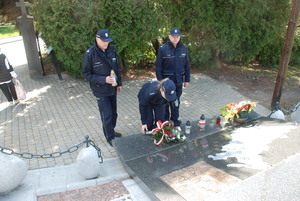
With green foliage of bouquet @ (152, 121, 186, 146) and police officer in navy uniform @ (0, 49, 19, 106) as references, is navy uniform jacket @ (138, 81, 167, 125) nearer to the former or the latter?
green foliage of bouquet @ (152, 121, 186, 146)

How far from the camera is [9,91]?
6.48m

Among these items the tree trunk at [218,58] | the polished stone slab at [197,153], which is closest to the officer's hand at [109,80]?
Answer: the polished stone slab at [197,153]

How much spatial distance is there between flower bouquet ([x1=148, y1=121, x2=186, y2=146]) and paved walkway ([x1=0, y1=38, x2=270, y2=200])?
0.85 m

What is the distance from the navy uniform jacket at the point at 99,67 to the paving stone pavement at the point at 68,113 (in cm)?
115

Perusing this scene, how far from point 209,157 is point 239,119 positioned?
1.37 meters

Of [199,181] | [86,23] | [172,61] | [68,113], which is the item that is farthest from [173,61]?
[86,23]

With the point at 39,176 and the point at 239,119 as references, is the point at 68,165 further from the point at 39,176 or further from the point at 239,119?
the point at 239,119

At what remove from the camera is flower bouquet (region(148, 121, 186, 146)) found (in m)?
4.16

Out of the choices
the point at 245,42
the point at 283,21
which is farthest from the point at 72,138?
the point at 283,21

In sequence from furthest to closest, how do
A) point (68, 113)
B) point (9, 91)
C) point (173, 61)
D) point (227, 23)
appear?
1. point (227, 23)
2. point (9, 91)
3. point (68, 113)
4. point (173, 61)

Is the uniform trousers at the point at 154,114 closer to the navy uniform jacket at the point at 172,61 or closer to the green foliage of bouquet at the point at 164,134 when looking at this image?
the green foliage of bouquet at the point at 164,134

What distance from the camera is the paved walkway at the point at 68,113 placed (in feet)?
15.7

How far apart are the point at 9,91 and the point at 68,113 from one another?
165 cm

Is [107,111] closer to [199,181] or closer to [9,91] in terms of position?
[199,181]
